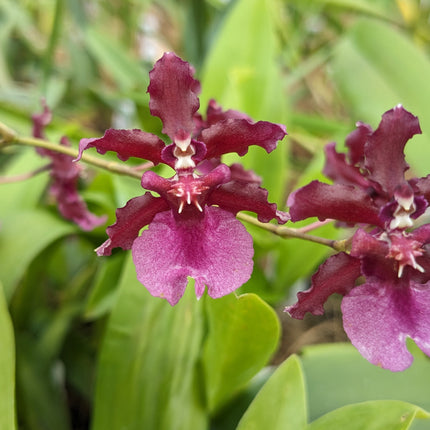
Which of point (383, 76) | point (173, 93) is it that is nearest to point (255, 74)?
point (383, 76)

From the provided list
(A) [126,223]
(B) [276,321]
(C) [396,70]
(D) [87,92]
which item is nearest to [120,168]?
(A) [126,223]

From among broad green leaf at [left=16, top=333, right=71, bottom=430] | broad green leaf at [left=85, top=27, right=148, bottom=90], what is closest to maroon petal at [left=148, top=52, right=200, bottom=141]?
broad green leaf at [left=16, top=333, right=71, bottom=430]

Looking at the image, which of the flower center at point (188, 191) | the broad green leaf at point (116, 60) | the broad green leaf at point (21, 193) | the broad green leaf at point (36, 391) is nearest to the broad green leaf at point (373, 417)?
the flower center at point (188, 191)

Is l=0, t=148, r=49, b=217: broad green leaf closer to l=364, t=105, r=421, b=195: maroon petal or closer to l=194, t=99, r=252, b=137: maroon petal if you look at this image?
l=194, t=99, r=252, b=137: maroon petal

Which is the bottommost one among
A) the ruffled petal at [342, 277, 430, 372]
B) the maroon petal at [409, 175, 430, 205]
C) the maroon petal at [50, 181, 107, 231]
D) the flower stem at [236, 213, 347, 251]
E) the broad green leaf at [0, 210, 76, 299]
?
the broad green leaf at [0, 210, 76, 299]

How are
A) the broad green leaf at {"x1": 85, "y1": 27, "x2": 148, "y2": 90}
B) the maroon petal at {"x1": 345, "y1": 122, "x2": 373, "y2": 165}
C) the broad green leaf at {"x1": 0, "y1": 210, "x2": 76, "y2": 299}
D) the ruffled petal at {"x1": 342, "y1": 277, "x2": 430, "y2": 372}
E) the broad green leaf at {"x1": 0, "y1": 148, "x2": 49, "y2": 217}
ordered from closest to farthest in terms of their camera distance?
the ruffled petal at {"x1": 342, "y1": 277, "x2": 430, "y2": 372} → the maroon petal at {"x1": 345, "y1": 122, "x2": 373, "y2": 165} → the broad green leaf at {"x1": 0, "y1": 210, "x2": 76, "y2": 299} → the broad green leaf at {"x1": 0, "y1": 148, "x2": 49, "y2": 217} → the broad green leaf at {"x1": 85, "y1": 27, "x2": 148, "y2": 90}

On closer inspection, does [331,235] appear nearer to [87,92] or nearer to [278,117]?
[278,117]

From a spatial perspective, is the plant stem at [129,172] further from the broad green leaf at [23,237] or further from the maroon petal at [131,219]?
the broad green leaf at [23,237]
